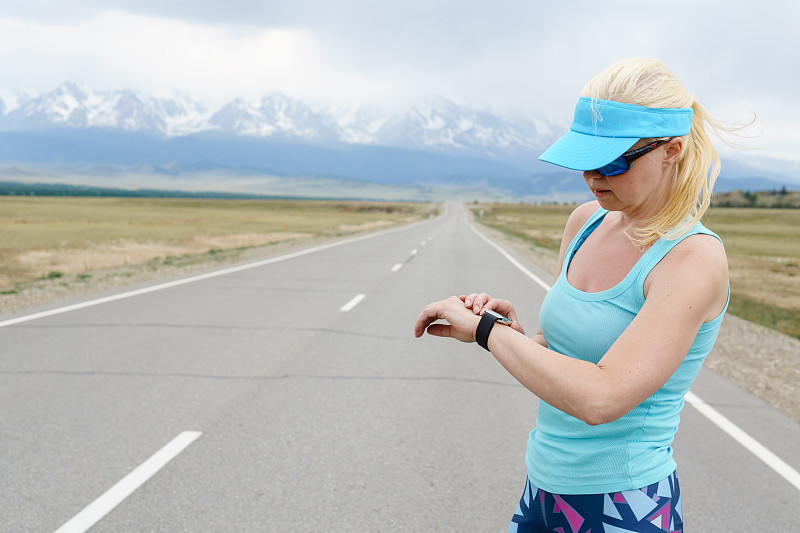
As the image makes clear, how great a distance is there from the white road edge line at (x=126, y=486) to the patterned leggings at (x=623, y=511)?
2.73 m

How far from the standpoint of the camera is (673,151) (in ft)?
5.02

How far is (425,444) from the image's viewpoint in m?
4.77

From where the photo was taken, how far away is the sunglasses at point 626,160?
150cm

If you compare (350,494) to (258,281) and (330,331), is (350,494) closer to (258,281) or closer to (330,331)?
(330,331)

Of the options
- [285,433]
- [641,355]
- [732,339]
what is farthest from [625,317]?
[732,339]

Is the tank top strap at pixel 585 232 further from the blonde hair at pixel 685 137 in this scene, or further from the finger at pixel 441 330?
the finger at pixel 441 330

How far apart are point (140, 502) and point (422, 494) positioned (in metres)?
1.65

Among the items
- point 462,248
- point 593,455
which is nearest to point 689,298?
point 593,455

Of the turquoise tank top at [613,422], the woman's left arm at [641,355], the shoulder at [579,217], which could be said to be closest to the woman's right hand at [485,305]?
the turquoise tank top at [613,422]

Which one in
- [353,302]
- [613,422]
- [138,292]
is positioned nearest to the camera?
[613,422]

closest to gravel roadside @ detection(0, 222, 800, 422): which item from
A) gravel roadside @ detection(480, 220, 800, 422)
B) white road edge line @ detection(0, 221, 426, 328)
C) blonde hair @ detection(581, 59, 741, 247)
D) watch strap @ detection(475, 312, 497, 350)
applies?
gravel roadside @ detection(480, 220, 800, 422)

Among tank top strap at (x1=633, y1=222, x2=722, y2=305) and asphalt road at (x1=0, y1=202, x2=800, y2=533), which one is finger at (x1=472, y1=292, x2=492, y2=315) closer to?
tank top strap at (x1=633, y1=222, x2=722, y2=305)

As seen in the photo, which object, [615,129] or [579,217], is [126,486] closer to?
[579,217]

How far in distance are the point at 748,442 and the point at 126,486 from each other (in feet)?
15.0
